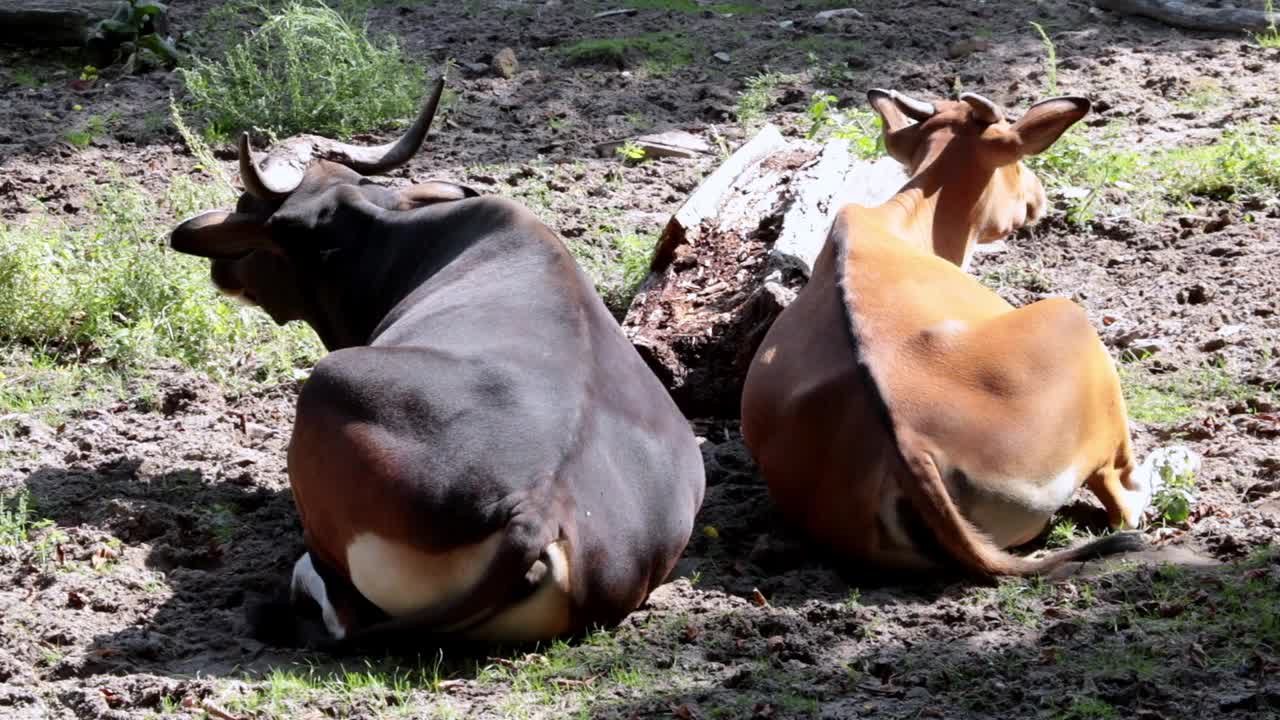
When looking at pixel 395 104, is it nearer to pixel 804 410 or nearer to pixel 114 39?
pixel 114 39

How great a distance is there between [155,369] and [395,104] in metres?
3.08

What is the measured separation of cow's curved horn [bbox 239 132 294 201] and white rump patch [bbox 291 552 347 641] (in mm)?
1552

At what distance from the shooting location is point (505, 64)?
34.3ft

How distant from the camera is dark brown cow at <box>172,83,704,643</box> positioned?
4438mm

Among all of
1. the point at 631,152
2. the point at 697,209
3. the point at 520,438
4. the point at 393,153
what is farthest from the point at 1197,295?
the point at 520,438

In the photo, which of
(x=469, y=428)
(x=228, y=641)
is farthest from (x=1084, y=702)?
(x=228, y=641)

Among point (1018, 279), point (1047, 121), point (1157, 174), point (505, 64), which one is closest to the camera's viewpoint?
point (1047, 121)

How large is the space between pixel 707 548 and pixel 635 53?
5871mm

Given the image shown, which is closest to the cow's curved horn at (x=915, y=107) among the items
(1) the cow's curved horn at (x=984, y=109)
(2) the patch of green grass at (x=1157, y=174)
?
(1) the cow's curved horn at (x=984, y=109)

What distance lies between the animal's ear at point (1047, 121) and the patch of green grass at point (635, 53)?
4.44 metres

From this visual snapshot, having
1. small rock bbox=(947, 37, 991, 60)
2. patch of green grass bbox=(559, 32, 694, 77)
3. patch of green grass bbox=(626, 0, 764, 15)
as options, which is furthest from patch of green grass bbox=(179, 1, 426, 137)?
small rock bbox=(947, 37, 991, 60)

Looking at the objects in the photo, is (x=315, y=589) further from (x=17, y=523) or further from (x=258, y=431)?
(x=258, y=431)

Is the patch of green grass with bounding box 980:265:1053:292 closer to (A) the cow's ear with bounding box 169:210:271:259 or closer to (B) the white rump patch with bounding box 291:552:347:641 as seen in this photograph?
(A) the cow's ear with bounding box 169:210:271:259

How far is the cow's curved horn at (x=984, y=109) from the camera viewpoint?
20.4 ft
